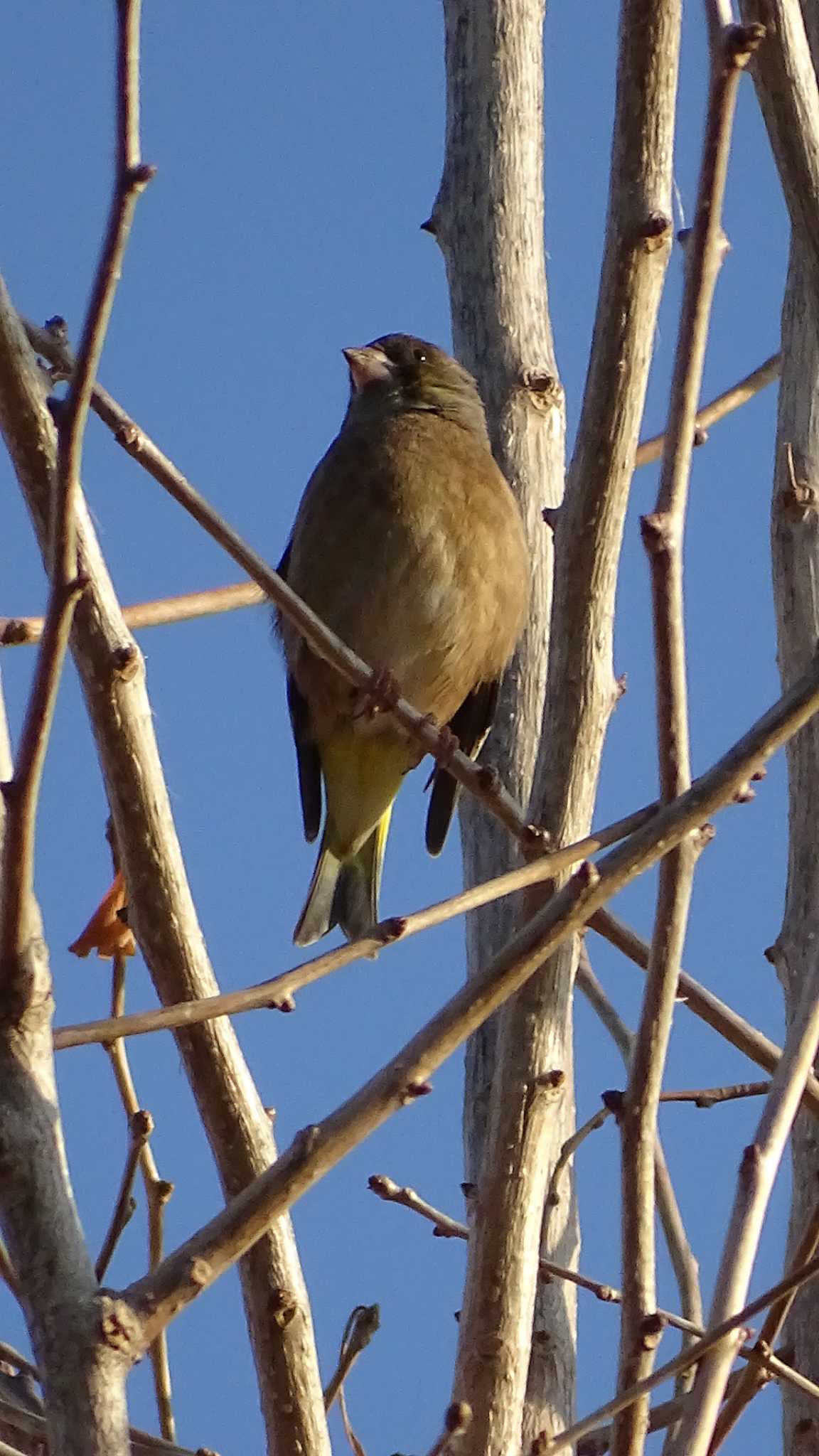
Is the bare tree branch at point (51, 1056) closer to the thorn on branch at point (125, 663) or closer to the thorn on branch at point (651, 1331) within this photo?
the thorn on branch at point (125, 663)

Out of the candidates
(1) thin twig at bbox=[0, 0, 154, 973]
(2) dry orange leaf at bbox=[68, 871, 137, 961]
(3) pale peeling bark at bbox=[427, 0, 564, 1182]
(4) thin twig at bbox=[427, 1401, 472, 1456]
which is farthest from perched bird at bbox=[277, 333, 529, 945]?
(1) thin twig at bbox=[0, 0, 154, 973]

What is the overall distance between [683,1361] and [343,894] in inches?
110

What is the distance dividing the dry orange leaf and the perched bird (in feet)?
5.30

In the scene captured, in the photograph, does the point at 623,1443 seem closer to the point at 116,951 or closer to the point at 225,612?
the point at 116,951

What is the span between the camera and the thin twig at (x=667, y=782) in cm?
190

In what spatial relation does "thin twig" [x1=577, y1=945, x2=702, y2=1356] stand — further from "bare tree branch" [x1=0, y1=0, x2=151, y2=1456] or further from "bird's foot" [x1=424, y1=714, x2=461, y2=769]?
"bare tree branch" [x1=0, y1=0, x2=151, y2=1456]

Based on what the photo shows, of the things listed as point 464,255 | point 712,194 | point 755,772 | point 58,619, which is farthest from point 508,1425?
point 464,255

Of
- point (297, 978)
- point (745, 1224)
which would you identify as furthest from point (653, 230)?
point (745, 1224)

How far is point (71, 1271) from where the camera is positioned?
1.70 metres

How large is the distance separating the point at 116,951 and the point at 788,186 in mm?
1310

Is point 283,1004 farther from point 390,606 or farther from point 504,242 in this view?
point 390,606

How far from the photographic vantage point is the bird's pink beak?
16.5ft

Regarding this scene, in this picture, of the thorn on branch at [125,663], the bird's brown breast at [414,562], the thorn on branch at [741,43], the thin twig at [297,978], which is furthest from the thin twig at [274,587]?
the bird's brown breast at [414,562]

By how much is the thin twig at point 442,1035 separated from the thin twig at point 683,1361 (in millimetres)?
343
